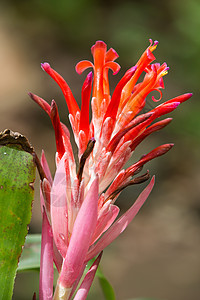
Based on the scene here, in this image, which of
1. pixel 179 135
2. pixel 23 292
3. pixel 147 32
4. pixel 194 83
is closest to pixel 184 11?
pixel 147 32

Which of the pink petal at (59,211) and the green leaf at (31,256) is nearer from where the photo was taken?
the pink petal at (59,211)

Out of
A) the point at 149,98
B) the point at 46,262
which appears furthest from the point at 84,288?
the point at 149,98

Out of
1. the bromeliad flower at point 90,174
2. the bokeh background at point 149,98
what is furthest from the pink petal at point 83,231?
the bokeh background at point 149,98

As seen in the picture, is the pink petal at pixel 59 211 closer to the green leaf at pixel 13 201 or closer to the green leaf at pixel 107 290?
the green leaf at pixel 13 201

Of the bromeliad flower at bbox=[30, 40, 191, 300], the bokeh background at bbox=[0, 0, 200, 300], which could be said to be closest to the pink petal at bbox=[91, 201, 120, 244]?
the bromeliad flower at bbox=[30, 40, 191, 300]

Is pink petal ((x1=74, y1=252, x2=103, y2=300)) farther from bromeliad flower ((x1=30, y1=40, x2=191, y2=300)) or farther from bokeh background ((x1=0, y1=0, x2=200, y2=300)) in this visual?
bokeh background ((x1=0, y1=0, x2=200, y2=300))

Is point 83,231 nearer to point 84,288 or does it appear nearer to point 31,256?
point 84,288

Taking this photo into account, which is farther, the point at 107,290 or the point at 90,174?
Answer: the point at 107,290
